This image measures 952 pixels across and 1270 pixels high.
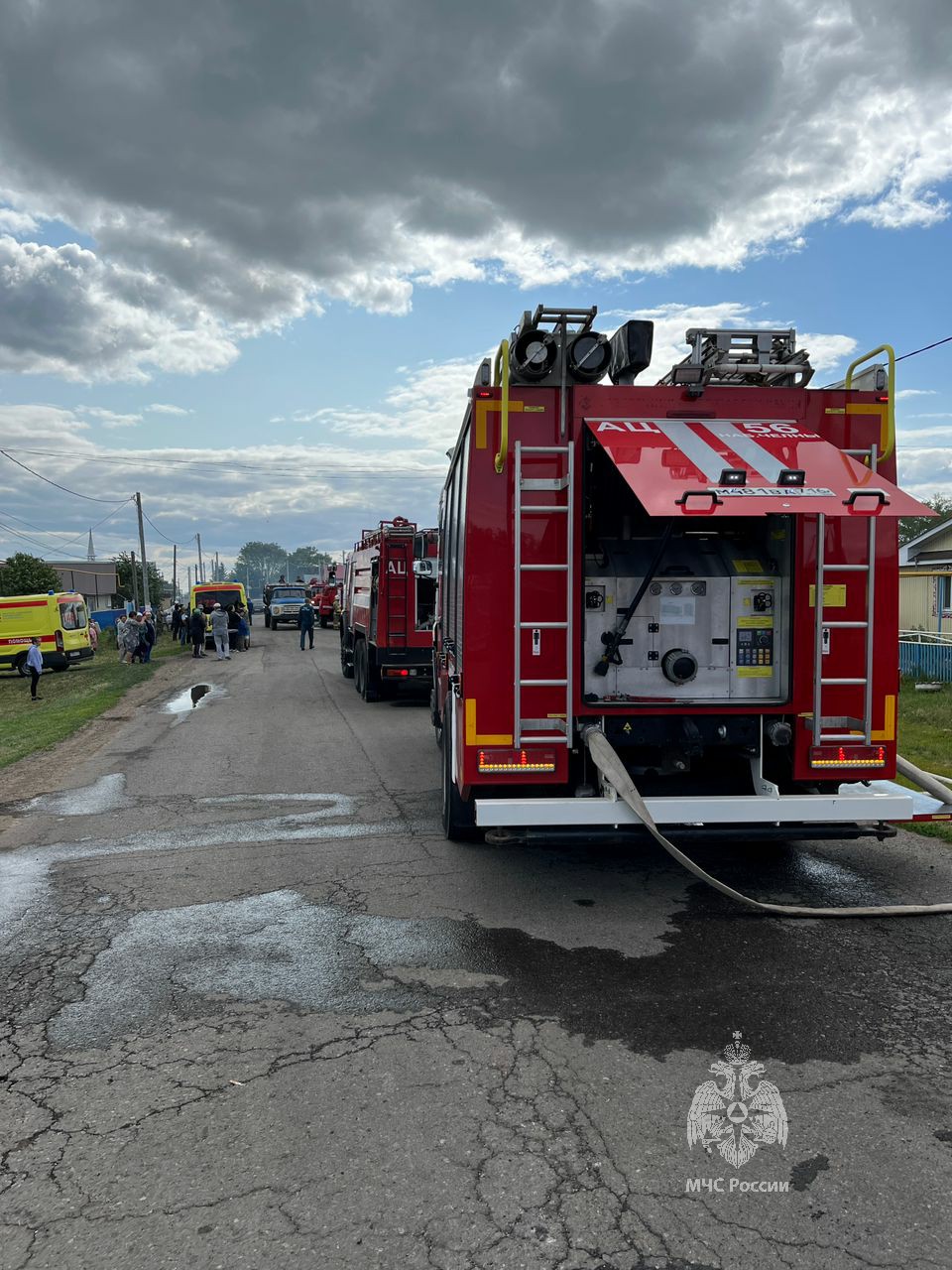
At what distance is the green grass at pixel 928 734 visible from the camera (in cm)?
747

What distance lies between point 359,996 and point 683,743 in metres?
2.48

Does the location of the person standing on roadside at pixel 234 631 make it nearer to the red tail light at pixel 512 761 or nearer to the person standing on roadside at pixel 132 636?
the person standing on roadside at pixel 132 636

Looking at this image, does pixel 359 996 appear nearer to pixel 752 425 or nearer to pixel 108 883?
pixel 108 883

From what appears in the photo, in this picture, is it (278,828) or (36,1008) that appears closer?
(36,1008)

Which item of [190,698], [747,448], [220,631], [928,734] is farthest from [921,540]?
[747,448]

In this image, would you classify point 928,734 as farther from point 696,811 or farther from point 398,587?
point 398,587

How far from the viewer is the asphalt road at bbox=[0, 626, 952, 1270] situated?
280 cm

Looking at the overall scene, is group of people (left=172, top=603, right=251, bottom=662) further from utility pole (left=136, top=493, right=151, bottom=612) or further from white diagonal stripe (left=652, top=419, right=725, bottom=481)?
white diagonal stripe (left=652, top=419, right=725, bottom=481)

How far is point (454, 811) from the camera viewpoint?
711cm

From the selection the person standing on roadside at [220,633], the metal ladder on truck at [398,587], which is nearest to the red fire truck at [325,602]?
the person standing on roadside at [220,633]

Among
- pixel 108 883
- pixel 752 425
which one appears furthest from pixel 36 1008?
pixel 752 425

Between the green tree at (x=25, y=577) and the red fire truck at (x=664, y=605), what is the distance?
5393 cm

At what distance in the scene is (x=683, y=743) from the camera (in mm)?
5746

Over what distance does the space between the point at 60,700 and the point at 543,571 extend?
17880mm
